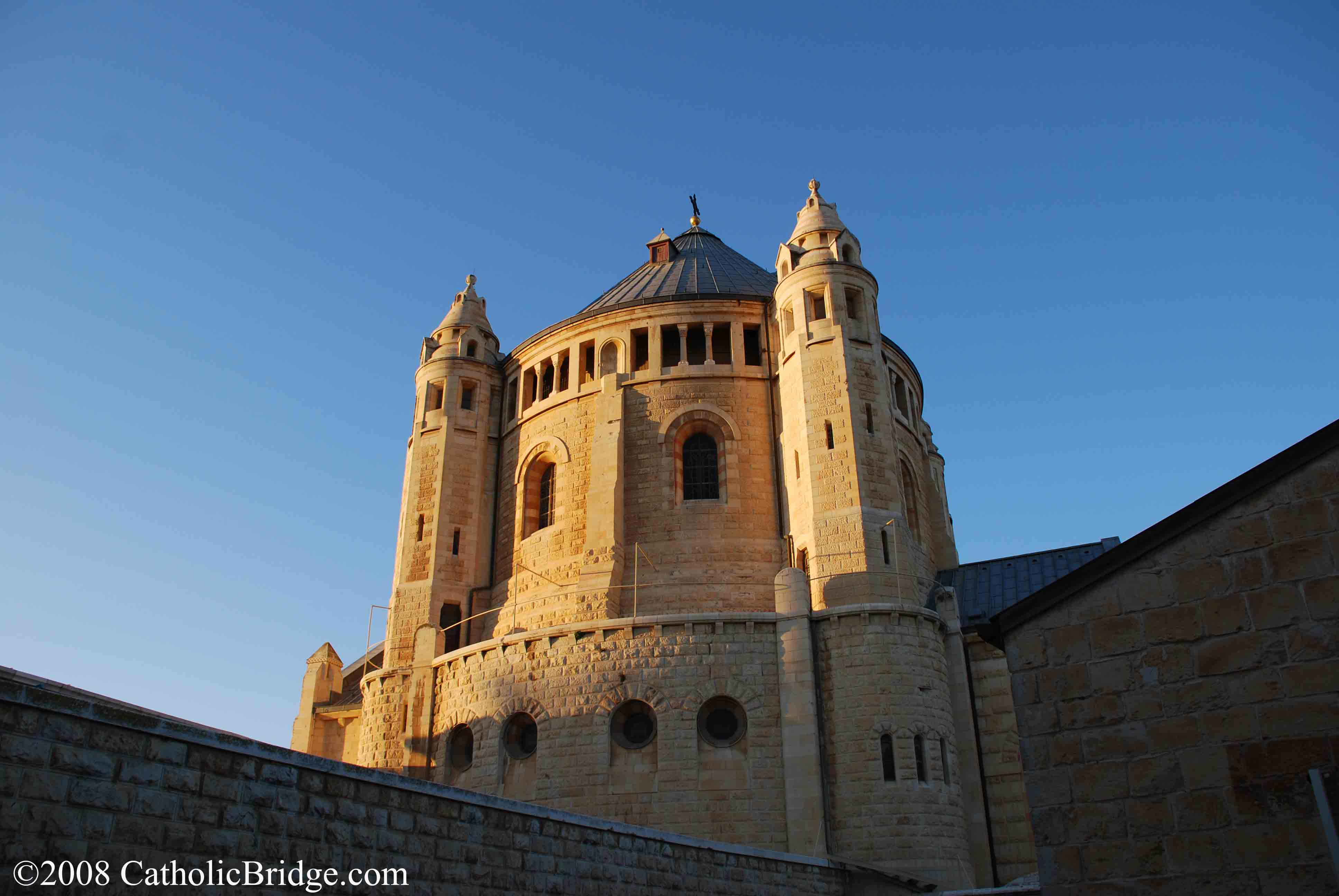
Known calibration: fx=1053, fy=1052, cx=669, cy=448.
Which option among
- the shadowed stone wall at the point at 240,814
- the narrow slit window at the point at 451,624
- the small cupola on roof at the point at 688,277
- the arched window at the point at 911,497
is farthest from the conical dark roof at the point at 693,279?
the shadowed stone wall at the point at 240,814

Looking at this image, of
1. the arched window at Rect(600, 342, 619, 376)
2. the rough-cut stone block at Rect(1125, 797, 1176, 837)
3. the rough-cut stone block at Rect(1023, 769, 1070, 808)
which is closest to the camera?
the rough-cut stone block at Rect(1125, 797, 1176, 837)

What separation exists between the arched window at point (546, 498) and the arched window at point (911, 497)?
1000 centimetres

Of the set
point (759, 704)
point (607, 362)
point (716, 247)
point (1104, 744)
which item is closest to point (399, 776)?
point (1104, 744)

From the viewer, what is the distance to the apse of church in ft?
73.4

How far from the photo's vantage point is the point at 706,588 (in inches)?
1064

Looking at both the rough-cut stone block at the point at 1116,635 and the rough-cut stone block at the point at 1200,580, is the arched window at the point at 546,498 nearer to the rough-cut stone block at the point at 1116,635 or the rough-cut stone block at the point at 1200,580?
the rough-cut stone block at the point at 1116,635

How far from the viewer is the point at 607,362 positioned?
103 feet

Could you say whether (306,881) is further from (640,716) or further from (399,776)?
(640,716)

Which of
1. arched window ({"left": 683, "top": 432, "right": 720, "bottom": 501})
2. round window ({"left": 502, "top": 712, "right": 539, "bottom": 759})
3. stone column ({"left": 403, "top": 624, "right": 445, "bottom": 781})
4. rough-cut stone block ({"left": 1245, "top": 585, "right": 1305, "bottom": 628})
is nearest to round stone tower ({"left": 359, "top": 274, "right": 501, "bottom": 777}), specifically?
stone column ({"left": 403, "top": 624, "right": 445, "bottom": 781})

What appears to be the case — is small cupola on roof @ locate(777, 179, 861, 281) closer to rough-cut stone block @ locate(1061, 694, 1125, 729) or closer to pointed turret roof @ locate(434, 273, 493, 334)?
pointed turret roof @ locate(434, 273, 493, 334)

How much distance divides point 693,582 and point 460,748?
711 centimetres

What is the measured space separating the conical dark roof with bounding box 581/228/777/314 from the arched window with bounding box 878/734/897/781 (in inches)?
545

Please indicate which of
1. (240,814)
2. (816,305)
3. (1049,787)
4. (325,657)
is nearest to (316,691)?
(325,657)

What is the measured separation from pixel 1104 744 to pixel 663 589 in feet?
58.5
